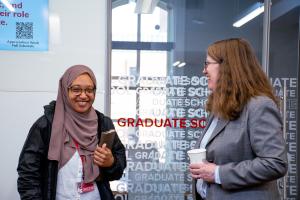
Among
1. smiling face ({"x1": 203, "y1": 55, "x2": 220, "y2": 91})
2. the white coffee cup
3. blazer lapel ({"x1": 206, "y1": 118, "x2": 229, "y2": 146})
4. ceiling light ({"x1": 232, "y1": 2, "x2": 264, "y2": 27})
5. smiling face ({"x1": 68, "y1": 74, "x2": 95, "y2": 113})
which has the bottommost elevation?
the white coffee cup

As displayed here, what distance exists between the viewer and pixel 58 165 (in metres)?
2.00

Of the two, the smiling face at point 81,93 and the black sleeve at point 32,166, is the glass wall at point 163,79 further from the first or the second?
the black sleeve at point 32,166

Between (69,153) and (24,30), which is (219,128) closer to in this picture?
(69,153)

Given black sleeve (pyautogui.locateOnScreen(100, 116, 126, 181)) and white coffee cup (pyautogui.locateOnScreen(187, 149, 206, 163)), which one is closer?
white coffee cup (pyautogui.locateOnScreen(187, 149, 206, 163))

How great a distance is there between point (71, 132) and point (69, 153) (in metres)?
0.12

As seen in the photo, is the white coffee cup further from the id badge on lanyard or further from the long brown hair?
the id badge on lanyard

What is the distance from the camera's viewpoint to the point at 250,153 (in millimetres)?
1634

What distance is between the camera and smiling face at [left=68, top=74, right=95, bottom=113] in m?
2.10

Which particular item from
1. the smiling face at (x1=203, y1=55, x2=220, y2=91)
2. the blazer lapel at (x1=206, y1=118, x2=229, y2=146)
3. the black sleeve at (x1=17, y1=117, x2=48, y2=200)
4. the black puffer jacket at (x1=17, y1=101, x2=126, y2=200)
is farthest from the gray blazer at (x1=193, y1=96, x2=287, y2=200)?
the black sleeve at (x1=17, y1=117, x2=48, y2=200)

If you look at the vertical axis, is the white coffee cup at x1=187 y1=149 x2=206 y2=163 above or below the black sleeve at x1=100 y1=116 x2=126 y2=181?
above

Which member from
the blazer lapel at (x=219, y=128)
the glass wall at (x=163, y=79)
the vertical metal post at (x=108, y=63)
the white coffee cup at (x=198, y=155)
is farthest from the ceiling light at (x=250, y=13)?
the white coffee cup at (x=198, y=155)

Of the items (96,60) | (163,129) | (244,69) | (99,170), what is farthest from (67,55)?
(244,69)

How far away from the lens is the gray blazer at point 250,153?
61.1 inches

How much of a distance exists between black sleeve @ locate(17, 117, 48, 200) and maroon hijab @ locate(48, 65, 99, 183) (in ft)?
0.20
